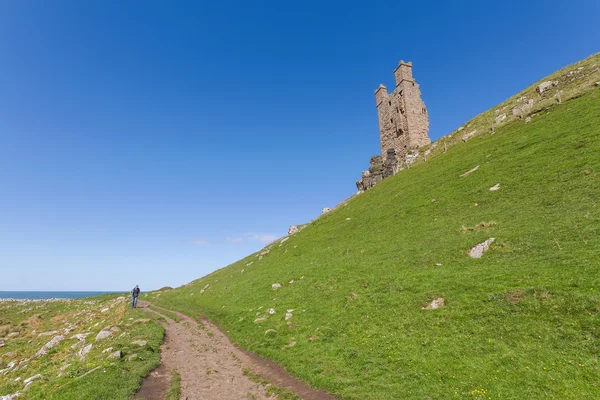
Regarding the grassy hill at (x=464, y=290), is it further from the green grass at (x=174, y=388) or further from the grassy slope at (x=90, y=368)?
the grassy slope at (x=90, y=368)

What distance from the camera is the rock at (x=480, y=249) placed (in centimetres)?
2071

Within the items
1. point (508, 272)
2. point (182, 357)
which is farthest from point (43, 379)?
point (508, 272)

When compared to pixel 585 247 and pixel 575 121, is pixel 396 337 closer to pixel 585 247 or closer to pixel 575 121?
pixel 585 247

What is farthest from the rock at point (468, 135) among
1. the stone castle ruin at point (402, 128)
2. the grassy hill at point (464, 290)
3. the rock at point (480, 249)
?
the rock at point (480, 249)

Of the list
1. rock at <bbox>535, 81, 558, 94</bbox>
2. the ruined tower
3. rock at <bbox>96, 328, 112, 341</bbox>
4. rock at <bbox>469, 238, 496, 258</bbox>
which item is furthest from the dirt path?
rock at <bbox>535, 81, 558, 94</bbox>

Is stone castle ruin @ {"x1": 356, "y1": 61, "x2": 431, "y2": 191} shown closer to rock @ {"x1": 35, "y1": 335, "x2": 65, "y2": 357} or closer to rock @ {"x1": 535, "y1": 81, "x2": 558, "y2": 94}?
rock @ {"x1": 535, "y1": 81, "x2": 558, "y2": 94}

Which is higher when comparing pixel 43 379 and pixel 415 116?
pixel 415 116

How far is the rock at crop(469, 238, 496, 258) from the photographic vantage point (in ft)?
68.0

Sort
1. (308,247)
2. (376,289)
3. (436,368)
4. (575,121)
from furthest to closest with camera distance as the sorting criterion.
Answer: (308,247) → (575,121) → (376,289) → (436,368)

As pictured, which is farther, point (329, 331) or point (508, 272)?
point (329, 331)

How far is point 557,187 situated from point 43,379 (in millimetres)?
39790

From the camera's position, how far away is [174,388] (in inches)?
569

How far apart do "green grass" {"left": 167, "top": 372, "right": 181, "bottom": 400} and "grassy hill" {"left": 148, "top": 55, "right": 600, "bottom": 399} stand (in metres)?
5.44

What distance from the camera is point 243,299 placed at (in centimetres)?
3284
